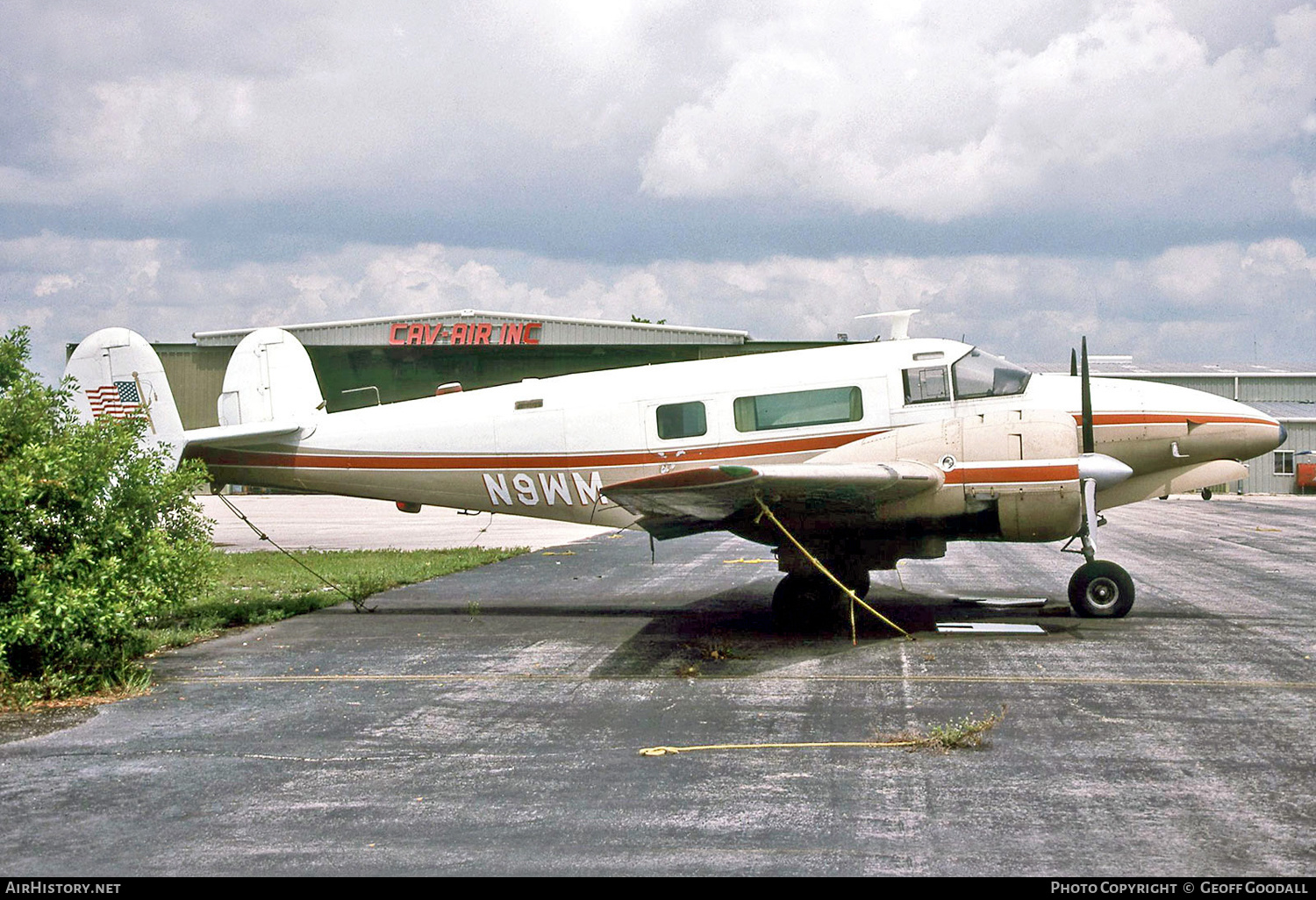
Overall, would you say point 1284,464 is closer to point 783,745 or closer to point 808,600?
point 808,600

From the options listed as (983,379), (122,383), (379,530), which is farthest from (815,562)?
(379,530)

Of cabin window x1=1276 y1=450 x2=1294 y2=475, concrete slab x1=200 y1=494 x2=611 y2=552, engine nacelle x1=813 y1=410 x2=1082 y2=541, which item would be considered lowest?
cabin window x1=1276 y1=450 x2=1294 y2=475

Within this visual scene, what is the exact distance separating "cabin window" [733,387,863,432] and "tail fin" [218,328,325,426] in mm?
6349

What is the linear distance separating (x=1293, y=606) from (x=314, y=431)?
44.1ft

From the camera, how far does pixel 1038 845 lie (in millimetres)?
5629

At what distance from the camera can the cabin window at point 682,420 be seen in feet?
45.4

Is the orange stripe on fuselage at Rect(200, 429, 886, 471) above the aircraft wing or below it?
above

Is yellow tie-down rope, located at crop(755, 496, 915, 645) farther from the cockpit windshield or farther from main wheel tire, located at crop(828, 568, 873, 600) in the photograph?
the cockpit windshield


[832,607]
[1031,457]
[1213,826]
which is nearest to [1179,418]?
[1031,457]

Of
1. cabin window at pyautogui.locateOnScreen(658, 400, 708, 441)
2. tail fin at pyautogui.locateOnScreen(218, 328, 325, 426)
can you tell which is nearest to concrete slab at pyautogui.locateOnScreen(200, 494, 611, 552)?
tail fin at pyautogui.locateOnScreen(218, 328, 325, 426)

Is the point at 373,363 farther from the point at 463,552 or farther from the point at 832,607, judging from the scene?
the point at 832,607

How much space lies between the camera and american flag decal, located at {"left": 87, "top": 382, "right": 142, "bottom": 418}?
15.0m

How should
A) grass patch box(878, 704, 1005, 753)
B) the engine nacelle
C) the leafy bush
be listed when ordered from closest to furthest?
grass patch box(878, 704, 1005, 753)
the leafy bush
the engine nacelle

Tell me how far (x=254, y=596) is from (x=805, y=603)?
862 cm
